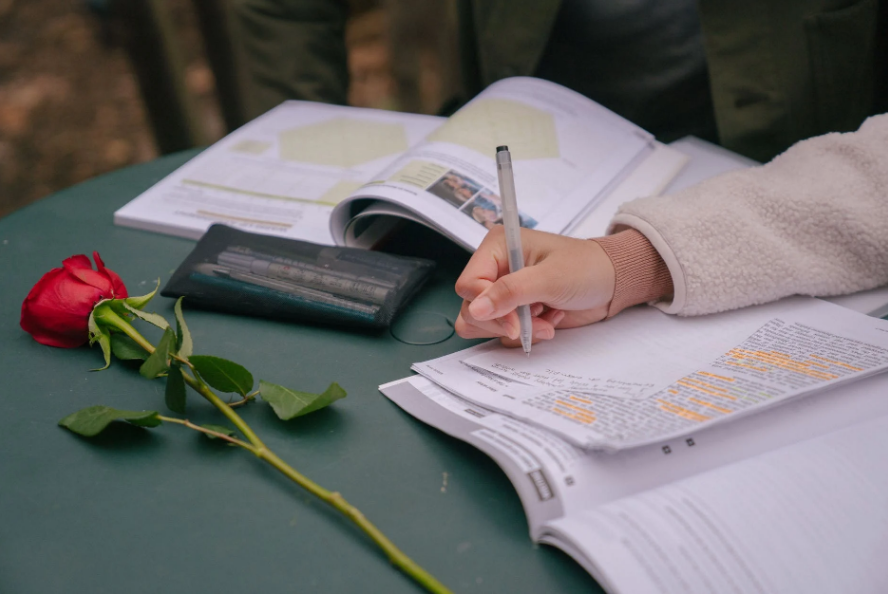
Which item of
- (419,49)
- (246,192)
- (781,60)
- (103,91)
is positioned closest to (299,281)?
(246,192)

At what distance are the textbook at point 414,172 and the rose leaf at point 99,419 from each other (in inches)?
10.9

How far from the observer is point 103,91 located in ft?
7.24

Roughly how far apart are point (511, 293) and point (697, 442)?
0.53 ft

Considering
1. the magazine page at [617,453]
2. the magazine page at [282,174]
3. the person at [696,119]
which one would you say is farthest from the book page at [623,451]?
the magazine page at [282,174]

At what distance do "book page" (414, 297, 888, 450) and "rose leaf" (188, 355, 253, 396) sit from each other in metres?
0.13

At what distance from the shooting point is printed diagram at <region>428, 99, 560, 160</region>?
2.41 feet

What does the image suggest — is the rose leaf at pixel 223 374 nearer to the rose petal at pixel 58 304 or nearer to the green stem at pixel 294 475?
the green stem at pixel 294 475

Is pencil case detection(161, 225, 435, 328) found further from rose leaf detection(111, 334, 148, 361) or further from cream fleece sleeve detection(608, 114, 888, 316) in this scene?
cream fleece sleeve detection(608, 114, 888, 316)

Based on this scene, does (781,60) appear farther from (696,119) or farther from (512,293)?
(512,293)

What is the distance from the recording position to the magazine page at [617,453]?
0.39 m

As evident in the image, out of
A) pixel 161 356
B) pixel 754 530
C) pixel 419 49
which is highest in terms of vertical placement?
pixel 419 49

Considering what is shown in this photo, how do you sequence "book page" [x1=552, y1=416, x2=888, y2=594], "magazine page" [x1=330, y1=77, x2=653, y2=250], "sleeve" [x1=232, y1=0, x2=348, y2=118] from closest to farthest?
"book page" [x1=552, y1=416, x2=888, y2=594]
"magazine page" [x1=330, y1=77, x2=653, y2=250]
"sleeve" [x1=232, y1=0, x2=348, y2=118]

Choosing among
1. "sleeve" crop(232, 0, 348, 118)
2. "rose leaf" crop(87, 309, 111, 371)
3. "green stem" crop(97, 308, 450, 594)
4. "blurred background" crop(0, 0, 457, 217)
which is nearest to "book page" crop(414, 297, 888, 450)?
"green stem" crop(97, 308, 450, 594)

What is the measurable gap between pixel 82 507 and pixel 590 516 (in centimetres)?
31
